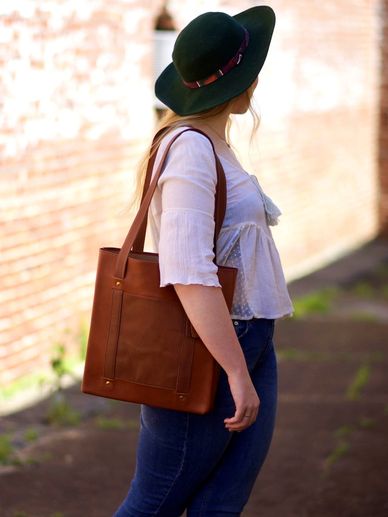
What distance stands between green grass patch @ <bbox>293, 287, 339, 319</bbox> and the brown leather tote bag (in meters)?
5.85

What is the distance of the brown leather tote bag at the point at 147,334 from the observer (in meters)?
2.64

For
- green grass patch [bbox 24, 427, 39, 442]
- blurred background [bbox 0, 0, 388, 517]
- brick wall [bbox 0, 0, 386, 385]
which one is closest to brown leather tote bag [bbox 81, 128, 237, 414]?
brick wall [bbox 0, 0, 386, 385]

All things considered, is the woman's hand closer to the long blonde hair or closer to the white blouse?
the white blouse

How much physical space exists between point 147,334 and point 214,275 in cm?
23

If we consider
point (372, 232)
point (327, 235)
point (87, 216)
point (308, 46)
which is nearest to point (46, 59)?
point (87, 216)

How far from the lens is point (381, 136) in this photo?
12.7 m

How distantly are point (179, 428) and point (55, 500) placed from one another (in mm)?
1978

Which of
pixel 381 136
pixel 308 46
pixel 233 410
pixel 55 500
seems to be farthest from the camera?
pixel 381 136

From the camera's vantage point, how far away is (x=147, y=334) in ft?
8.72

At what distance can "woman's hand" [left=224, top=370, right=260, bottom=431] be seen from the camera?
8.57 ft

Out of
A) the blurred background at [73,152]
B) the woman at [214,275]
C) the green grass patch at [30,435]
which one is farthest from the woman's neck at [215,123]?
the green grass patch at [30,435]

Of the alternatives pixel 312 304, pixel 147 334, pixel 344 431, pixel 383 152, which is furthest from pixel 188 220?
pixel 383 152

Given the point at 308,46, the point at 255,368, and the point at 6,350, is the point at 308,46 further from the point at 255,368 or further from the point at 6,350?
the point at 255,368

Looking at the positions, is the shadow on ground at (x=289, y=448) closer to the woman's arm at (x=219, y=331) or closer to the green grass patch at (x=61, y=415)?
the green grass patch at (x=61, y=415)
